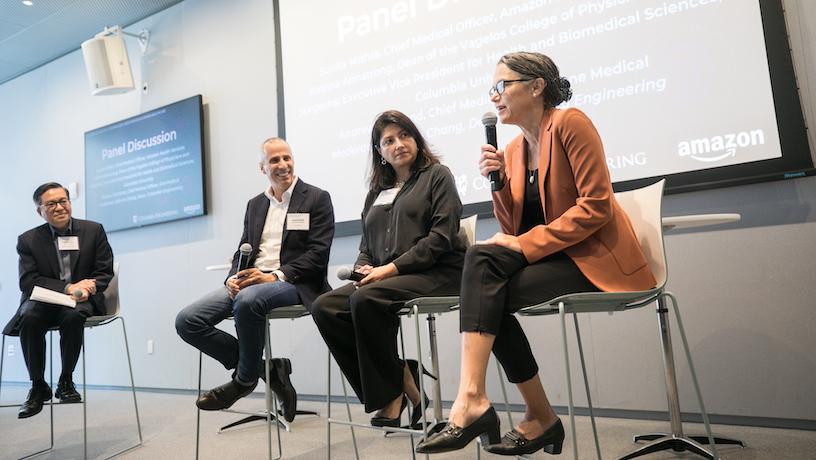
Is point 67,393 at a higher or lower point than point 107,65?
lower

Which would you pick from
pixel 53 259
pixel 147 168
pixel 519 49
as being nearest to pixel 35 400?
pixel 53 259

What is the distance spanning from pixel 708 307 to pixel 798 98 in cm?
89

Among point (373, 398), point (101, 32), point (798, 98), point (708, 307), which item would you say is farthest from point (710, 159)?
point (101, 32)

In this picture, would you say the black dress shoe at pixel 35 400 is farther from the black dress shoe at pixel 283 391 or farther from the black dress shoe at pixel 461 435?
the black dress shoe at pixel 461 435

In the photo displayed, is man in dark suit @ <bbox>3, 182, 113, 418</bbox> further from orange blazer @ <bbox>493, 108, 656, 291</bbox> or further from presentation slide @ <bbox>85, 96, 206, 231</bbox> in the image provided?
orange blazer @ <bbox>493, 108, 656, 291</bbox>

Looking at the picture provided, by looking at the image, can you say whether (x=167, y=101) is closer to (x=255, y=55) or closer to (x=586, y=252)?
(x=255, y=55)

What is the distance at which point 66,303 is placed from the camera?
2.73m

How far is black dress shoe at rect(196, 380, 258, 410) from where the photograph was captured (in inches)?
89.9

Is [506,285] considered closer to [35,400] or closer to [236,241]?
[35,400]

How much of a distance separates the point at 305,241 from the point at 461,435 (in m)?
1.44

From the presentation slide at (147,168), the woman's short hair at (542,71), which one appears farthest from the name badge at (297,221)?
the presentation slide at (147,168)

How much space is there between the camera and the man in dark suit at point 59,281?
2865 mm

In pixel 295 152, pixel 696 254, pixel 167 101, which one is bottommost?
pixel 696 254

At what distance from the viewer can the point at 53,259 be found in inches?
127
